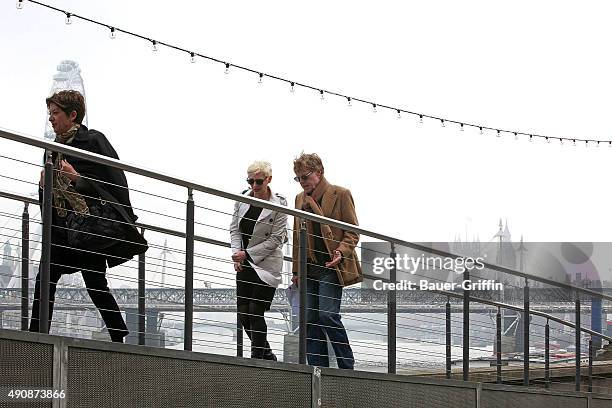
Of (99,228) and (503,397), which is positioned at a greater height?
(99,228)

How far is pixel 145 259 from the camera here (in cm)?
786

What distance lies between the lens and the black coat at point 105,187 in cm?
680

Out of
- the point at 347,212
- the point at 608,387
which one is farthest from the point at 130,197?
the point at 608,387

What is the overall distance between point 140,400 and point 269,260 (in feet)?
5.01

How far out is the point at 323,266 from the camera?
8.20m

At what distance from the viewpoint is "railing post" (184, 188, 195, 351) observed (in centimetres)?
709

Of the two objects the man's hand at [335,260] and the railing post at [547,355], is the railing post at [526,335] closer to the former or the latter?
the railing post at [547,355]

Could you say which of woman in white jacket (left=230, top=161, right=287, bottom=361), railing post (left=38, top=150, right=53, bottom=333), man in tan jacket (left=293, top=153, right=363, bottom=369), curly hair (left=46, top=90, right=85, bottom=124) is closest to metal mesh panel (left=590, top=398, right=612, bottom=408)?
man in tan jacket (left=293, top=153, right=363, bottom=369)

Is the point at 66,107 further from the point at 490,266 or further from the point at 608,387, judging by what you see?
the point at 608,387

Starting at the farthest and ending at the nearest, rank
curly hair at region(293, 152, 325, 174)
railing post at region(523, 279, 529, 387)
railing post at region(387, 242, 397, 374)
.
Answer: railing post at region(523, 279, 529, 387)
railing post at region(387, 242, 397, 374)
curly hair at region(293, 152, 325, 174)

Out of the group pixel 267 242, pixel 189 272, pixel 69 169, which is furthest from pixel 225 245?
pixel 69 169

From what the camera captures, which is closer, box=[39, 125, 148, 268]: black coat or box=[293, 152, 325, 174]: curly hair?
box=[39, 125, 148, 268]: black coat

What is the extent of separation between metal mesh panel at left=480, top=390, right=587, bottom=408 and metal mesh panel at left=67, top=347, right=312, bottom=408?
2.28 metres

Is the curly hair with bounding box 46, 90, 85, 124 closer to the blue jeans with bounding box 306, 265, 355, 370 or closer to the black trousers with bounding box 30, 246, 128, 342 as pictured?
the black trousers with bounding box 30, 246, 128, 342
